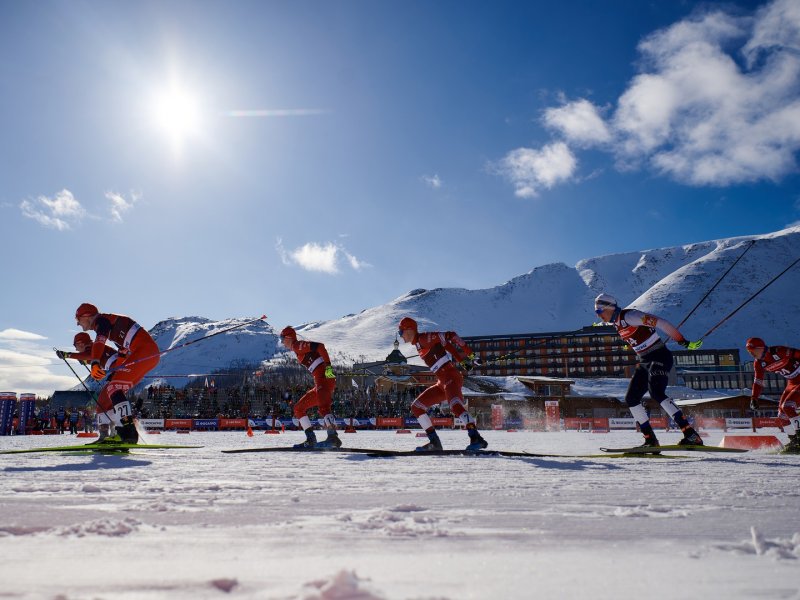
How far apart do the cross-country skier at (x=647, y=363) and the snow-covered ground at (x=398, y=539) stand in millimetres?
4655

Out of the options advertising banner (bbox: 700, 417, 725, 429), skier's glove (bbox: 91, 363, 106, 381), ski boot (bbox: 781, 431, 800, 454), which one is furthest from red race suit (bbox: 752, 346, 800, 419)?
advertising banner (bbox: 700, 417, 725, 429)

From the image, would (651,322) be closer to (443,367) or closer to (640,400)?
(640,400)

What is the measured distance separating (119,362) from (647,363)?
883 cm

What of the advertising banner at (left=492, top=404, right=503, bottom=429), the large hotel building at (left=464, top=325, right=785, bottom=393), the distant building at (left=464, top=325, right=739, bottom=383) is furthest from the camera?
the distant building at (left=464, top=325, right=739, bottom=383)

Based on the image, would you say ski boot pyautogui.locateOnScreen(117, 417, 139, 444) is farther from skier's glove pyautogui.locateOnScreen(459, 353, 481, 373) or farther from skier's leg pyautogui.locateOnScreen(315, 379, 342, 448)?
skier's glove pyautogui.locateOnScreen(459, 353, 481, 373)

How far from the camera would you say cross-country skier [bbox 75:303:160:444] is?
8.82 m

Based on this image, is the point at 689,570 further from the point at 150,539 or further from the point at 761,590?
the point at 150,539

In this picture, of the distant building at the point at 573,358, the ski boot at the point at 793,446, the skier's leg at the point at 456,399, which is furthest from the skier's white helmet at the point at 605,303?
the distant building at the point at 573,358

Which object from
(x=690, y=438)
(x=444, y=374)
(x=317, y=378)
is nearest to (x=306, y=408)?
(x=317, y=378)

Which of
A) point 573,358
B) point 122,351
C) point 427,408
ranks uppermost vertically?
point 573,358

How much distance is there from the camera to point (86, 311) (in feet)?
29.3

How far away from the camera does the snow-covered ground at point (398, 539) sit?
1.52m

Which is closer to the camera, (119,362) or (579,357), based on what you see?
(119,362)

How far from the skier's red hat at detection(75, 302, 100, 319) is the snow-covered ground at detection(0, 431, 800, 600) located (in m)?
5.47
